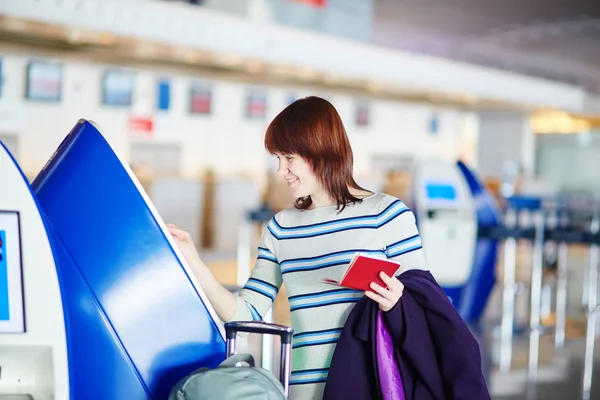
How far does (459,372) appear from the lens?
5.77ft

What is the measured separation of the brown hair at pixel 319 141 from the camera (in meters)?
1.87

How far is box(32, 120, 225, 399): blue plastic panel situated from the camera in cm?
180

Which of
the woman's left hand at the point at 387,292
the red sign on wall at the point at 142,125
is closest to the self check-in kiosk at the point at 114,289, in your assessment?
the woman's left hand at the point at 387,292

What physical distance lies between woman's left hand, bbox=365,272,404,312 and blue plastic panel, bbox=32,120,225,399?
0.43 m

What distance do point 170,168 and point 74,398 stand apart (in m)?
9.67

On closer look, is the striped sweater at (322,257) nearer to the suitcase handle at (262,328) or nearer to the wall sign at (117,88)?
the suitcase handle at (262,328)

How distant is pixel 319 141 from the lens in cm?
187

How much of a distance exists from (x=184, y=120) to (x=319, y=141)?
386 inches

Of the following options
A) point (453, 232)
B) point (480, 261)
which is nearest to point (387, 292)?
point (453, 232)

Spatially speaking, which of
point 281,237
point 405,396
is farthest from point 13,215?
point 405,396

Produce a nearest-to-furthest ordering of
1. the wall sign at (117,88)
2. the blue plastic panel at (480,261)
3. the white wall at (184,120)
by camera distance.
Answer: the blue plastic panel at (480,261), the white wall at (184,120), the wall sign at (117,88)

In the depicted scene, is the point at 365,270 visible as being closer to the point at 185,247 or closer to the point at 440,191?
the point at 185,247

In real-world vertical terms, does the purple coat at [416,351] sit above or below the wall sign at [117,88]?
below

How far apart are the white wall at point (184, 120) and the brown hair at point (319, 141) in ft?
21.5
